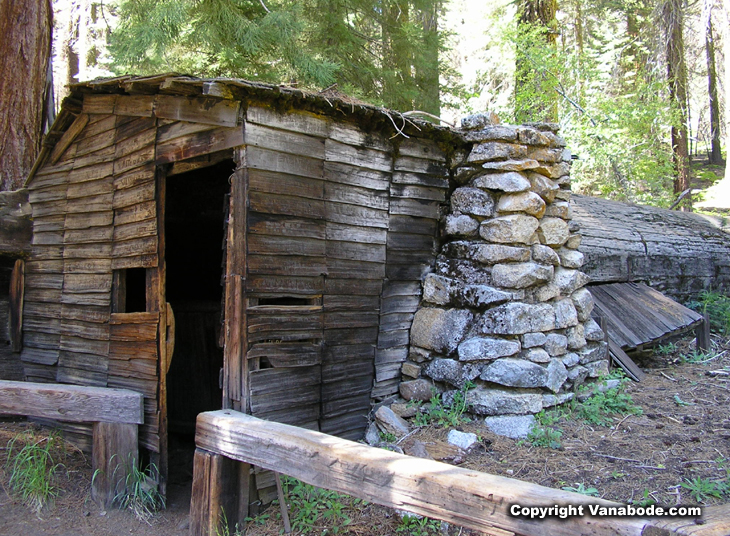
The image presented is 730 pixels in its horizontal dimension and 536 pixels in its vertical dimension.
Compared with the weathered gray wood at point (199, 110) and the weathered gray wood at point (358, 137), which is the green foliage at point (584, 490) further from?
the weathered gray wood at point (199, 110)

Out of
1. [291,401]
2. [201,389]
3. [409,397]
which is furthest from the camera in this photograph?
[201,389]

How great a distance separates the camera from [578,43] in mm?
14672

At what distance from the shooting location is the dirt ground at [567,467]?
3.61m

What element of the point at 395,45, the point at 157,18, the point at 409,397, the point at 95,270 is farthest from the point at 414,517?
the point at 395,45

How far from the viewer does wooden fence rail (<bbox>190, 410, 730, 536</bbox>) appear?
6.86ft

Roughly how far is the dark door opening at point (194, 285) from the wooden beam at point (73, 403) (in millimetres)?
1164

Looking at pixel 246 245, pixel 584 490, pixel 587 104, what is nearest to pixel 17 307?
pixel 246 245

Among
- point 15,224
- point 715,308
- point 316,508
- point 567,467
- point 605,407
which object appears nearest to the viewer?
point 316,508

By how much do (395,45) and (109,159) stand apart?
20.5 feet

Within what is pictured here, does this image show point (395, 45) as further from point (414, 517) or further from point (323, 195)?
point (414, 517)

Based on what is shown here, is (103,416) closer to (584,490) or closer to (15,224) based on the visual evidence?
(15,224)

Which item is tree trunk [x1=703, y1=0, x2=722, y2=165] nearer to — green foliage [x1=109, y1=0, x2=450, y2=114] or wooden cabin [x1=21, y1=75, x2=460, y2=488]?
green foliage [x1=109, y1=0, x2=450, y2=114]

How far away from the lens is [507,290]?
482cm

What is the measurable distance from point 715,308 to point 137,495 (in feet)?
28.4
